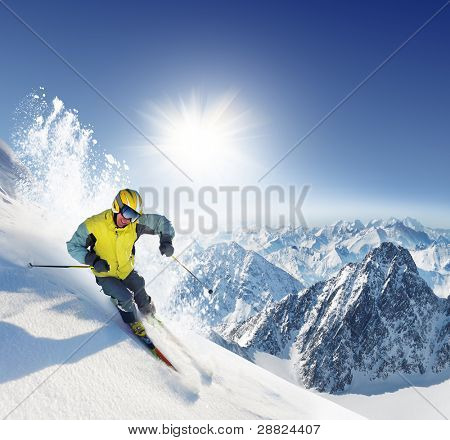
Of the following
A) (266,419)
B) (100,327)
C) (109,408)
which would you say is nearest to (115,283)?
(100,327)

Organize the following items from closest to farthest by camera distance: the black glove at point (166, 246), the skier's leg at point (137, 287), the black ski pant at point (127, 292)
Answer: the black ski pant at point (127, 292) < the skier's leg at point (137, 287) < the black glove at point (166, 246)

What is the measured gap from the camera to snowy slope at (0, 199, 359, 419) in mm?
3414

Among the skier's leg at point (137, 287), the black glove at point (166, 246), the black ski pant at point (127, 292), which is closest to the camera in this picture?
the black ski pant at point (127, 292)

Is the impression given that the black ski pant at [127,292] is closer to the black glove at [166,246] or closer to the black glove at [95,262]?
the black glove at [95,262]

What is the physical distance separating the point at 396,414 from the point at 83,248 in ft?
614

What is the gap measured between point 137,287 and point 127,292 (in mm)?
A: 529

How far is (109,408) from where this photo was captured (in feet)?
11.7

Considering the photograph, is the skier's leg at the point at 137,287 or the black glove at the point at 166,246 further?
the black glove at the point at 166,246

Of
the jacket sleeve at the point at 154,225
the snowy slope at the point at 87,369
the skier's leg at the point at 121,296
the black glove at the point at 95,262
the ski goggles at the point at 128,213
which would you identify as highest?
the jacket sleeve at the point at 154,225

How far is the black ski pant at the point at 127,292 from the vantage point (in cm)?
581

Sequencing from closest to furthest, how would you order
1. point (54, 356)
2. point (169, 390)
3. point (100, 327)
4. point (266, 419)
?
1. point (54, 356)
2. point (169, 390)
3. point (266, 419)
4. point (100, 327)

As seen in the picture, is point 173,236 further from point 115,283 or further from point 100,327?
point 100,327

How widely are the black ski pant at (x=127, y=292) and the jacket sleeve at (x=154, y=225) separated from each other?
806 millimetres

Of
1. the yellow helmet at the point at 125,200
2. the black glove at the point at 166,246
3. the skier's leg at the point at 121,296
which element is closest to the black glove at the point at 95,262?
the skier's leg at the point at 121,296
